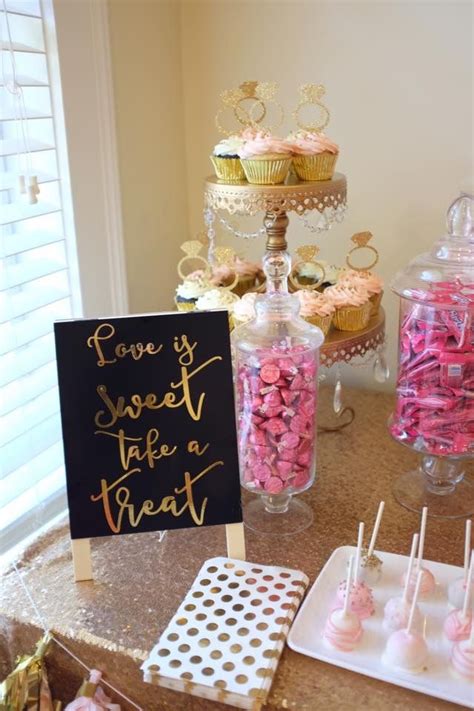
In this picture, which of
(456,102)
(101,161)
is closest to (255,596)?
(101,161)

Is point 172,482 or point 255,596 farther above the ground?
point 172,482

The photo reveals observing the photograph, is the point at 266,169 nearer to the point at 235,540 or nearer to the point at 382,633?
the point at 235,540

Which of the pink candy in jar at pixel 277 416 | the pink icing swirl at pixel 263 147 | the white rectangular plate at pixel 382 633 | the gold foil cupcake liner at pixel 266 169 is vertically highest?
the pink icing swirl at pixel 263 147

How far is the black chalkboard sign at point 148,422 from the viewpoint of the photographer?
101 centimetres

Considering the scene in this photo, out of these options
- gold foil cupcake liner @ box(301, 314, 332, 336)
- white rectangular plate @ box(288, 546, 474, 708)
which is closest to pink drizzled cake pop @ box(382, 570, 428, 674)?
white rectangular plate @ box(288, 546, 474, 708)

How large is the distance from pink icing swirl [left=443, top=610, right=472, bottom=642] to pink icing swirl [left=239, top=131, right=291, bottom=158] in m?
0.78

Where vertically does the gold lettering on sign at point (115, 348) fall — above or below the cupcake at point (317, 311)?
above

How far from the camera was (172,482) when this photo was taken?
1046 millimetres

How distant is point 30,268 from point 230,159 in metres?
0.41

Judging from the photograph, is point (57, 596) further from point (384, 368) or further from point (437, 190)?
point (437, 190)

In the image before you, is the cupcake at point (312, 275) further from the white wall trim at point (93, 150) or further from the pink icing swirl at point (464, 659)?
the pink icing swirl at point (464, 659)

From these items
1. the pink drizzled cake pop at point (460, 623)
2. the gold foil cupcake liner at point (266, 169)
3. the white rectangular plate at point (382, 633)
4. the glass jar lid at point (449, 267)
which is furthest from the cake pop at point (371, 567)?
the gold foil cupcake liner at point (266, 169)

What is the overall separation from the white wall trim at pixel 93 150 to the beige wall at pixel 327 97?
7 cm

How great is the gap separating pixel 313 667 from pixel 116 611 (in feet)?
0.94
